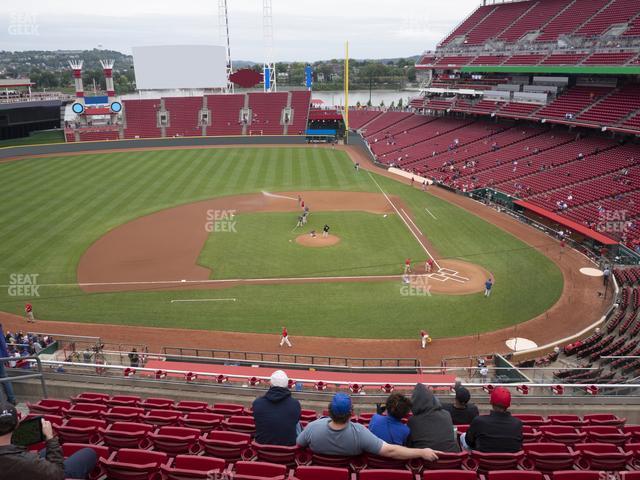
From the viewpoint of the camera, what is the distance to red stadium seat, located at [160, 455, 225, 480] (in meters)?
6.17

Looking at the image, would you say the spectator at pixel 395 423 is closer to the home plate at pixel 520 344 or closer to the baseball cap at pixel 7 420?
the baseball cap at pixel 7 420

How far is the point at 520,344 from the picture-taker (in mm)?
21500

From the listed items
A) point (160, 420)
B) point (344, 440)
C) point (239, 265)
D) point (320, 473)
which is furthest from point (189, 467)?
point (239, 265)

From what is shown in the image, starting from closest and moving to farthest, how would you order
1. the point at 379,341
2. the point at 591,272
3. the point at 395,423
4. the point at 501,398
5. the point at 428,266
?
the point at 395,423 → the point at 501,398 → the point at 379,341 → the point at 591,272 → the point at 428,266

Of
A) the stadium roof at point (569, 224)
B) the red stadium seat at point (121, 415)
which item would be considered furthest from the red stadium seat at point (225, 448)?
the stadium roof at point (569, 224)

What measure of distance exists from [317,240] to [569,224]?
1846cm

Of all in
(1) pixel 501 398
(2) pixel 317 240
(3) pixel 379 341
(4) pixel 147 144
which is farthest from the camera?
(4) pixel 147 144

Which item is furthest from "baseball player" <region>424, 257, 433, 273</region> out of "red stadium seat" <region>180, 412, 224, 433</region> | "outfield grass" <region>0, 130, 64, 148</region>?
"outfield grass" <region>0, 130, 64, 148</region>

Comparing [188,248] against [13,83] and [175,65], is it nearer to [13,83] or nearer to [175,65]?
[175,65]

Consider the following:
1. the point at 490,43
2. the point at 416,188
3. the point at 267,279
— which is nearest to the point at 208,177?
the point at 416,188

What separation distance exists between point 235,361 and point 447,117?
60.2 m

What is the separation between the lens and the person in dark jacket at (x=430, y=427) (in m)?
6.51

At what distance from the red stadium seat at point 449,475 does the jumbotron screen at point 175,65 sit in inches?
3516

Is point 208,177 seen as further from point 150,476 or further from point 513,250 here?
point 150,476
